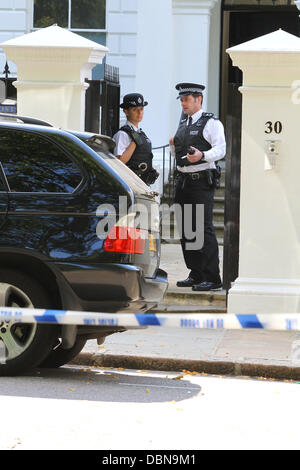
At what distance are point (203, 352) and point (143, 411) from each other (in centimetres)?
214

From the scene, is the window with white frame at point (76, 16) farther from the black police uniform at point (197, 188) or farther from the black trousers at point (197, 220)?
the black trousers at point (197, 220)

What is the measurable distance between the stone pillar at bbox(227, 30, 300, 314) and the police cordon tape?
3.70 m

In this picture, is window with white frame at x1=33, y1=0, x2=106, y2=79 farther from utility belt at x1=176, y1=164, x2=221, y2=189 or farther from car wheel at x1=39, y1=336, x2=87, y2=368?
car wheel at x1=39, y1=336, x2=87, y2=368

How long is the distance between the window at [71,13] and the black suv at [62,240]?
12.7 m

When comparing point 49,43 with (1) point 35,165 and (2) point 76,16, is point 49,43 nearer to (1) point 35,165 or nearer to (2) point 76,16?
(1) point 35,165

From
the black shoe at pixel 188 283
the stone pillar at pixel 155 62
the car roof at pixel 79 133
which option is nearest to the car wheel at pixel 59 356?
the car roof at pixel 79 133

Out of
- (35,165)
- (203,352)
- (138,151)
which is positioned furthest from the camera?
(138,151)

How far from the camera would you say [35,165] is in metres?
8.12

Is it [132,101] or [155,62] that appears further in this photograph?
[155,62]

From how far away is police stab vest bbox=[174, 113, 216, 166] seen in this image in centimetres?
1138

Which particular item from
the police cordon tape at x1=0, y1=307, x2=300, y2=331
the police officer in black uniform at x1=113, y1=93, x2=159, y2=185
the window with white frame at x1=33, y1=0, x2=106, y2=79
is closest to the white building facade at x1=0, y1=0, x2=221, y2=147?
the window with white frame at x1=33, y1=0, x2=106, y2=79

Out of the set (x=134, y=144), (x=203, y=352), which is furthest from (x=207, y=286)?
(x=203, y=352)

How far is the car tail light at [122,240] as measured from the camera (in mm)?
7906
